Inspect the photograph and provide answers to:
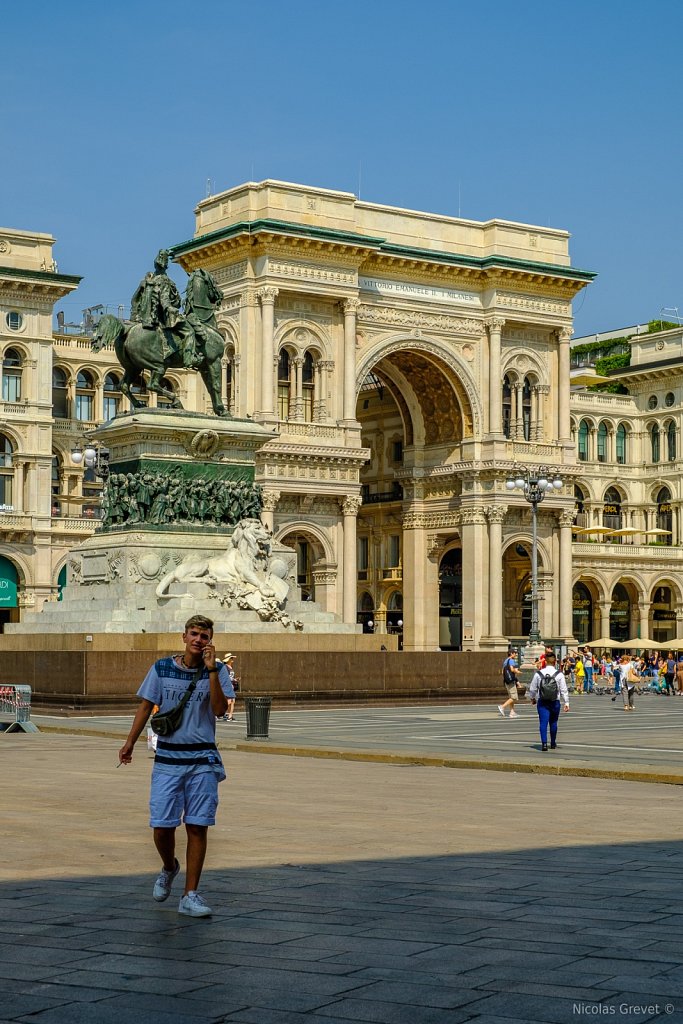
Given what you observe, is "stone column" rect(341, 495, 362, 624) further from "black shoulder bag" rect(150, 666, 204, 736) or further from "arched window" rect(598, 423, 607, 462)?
"black shoulder bag" rect(150, 666, 204, 736)

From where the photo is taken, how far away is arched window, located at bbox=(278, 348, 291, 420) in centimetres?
7700

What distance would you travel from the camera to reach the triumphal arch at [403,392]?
75438mm

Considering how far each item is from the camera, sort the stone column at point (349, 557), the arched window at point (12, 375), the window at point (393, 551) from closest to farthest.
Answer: the stone column at point (349, 557) → the arched window at point (12, 375) → the window at point (393, 551)

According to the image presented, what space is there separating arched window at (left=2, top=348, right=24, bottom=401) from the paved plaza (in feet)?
204

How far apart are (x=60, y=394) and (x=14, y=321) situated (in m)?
6.65

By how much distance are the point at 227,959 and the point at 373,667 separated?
33.2 meters

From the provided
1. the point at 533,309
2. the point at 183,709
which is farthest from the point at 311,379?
the point at 183,709

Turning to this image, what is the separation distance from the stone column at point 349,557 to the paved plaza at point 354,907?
186ft

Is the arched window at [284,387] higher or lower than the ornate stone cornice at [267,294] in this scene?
lower

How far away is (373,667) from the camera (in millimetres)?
42094

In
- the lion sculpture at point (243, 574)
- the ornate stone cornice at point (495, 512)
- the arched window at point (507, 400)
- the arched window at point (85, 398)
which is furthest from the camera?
the arched window at point (85, 398)

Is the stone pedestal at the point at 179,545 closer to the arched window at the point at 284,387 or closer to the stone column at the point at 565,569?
the arched window at the point at 284,387

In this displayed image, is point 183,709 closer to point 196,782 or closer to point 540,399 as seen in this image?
point 196,782

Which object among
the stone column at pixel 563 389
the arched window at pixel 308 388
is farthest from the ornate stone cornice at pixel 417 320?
the stone column at pixel 563 389
